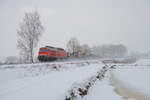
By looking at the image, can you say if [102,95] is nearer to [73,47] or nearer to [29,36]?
[29,36]

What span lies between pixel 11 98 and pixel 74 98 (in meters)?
2.13

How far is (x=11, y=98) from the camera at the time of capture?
8.79 ft

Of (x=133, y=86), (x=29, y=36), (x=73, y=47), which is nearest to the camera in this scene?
(x=133, y=86)

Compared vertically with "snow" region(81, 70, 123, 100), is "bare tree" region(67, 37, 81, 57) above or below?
above

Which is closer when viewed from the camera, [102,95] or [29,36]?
[102,95]

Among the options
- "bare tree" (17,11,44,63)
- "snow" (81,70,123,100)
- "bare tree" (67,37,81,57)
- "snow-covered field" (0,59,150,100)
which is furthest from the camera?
"bare tree" (67,37,81,57)

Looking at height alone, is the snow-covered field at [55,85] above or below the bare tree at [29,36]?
below

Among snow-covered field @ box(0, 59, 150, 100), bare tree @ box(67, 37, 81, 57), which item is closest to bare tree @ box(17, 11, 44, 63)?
snow-covered field @ box(0, 59, 150, 100)

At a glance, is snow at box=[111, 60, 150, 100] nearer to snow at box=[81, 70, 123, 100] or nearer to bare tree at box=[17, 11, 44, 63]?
snow at box=[81, 70, 123, 100]

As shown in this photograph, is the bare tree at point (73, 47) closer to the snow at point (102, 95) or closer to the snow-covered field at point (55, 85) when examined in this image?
the snow-covered field at point (55, 85)

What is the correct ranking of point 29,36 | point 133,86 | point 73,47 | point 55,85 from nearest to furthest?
1. point 55,85
2. point 133,86
3. point 29,36
4. point 73,47

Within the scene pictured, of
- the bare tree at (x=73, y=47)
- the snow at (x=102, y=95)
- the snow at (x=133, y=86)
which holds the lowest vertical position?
the snow at (x=133, y=86)

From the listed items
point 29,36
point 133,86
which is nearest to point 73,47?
point 29,36

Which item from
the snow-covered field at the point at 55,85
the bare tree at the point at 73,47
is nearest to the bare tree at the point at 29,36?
the snow-covered field at the point at 55,85
